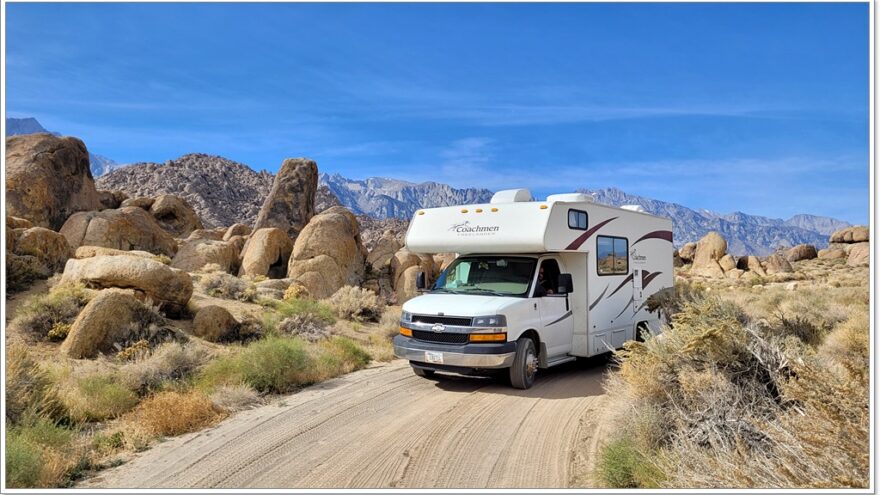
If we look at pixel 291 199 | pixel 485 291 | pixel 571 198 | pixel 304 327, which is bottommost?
pixel 304 327

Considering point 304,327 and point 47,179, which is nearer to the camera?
point 304,327

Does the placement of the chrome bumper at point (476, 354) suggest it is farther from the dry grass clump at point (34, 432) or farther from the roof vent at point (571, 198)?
the dry grass clump at point (34, 432)

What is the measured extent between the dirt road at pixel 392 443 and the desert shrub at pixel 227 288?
29.3 ft

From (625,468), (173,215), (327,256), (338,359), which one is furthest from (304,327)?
(173,215)

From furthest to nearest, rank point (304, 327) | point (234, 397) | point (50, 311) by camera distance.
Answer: point (304, 327), point (50, 311), point (234, 397)

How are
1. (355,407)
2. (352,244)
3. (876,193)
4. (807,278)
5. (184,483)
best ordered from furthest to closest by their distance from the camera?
(807,278) < (352,244) < (355,407) < (184,483) < (876,193)

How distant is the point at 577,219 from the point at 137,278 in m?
10.0

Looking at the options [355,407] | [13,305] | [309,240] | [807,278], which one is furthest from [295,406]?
[807,278]

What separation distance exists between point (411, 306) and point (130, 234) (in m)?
19.3

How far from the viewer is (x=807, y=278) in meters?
45.3

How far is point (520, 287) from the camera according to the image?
381 inches

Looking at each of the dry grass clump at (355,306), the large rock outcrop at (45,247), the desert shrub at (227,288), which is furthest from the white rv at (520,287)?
the large rock outcrop at (45,247)

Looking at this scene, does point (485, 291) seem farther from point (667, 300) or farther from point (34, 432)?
point (34, 432)

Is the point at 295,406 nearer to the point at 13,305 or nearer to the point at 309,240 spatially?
the point at 13,305
